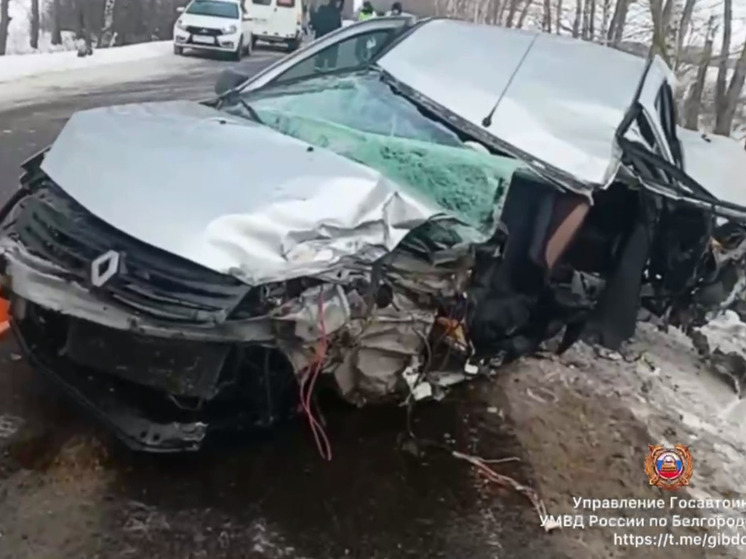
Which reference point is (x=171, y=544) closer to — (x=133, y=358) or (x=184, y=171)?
(x=133, y=358)

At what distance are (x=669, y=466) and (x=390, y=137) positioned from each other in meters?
1.96

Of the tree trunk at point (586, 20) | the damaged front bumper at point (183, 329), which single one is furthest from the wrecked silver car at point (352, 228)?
the tree trunk at point (586, 20)

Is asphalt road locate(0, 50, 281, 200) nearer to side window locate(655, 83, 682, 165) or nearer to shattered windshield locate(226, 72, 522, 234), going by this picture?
shattered windshield locate(226, 72, 522, 234)

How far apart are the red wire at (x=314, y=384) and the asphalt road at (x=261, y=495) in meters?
0.05

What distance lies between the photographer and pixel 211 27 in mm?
22109

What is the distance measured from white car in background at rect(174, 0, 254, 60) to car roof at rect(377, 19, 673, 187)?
18107 millimetres

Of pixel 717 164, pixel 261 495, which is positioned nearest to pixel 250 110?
pixel 261 495

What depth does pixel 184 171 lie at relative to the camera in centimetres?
347

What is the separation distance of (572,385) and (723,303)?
108 centimetres

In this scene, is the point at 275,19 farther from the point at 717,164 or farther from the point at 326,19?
the point at 717,164

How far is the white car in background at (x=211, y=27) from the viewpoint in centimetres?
2208

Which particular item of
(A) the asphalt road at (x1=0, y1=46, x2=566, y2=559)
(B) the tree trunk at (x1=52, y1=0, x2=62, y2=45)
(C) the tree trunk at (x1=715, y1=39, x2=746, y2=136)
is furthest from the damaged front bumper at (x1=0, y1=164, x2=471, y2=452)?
(B) the tree trunk at (x1=52, y1=0, x2=62, y2=45)

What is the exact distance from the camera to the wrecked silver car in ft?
10.2

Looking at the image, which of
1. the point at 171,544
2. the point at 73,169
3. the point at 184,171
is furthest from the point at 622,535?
the point at 73,169
